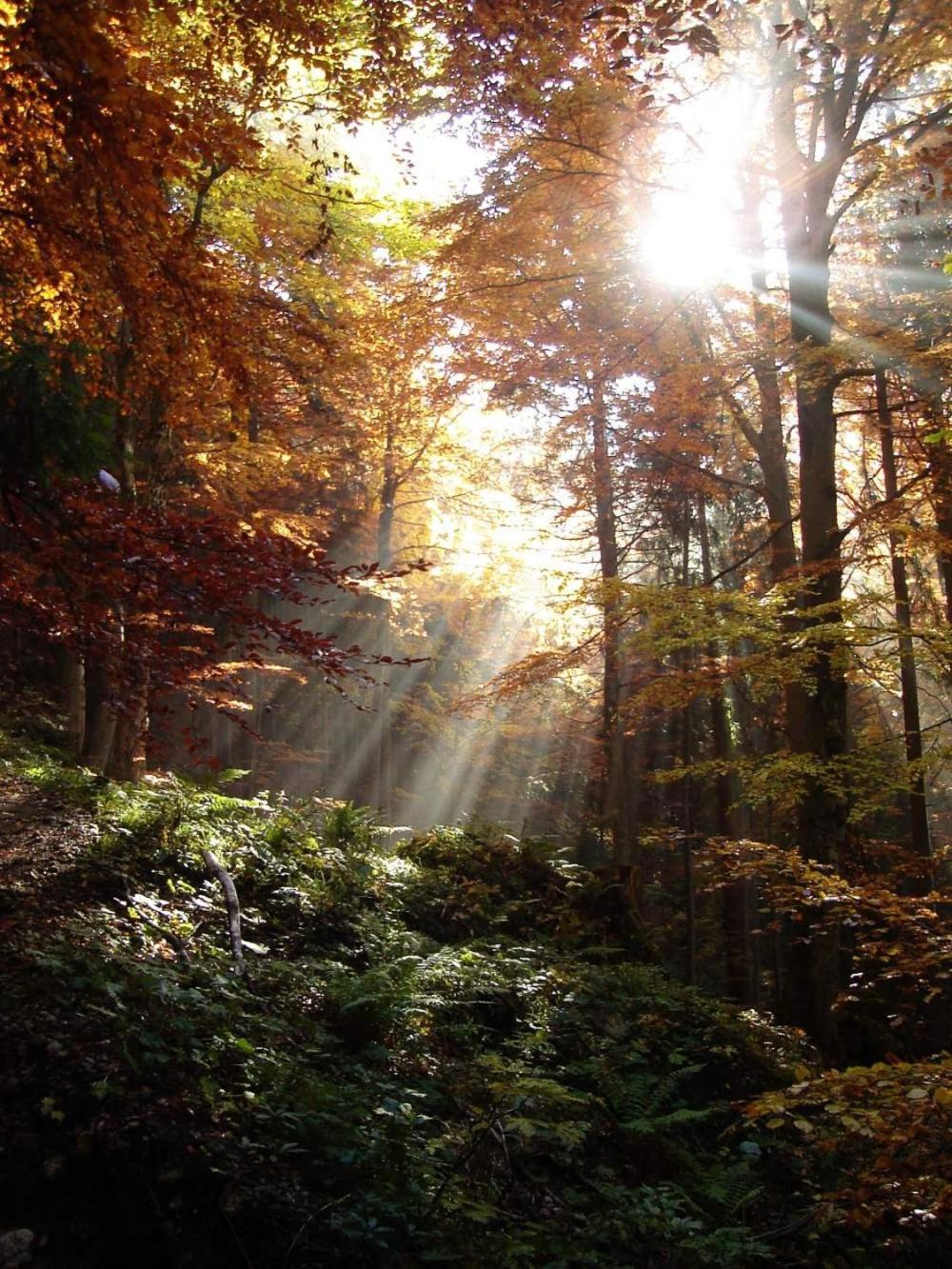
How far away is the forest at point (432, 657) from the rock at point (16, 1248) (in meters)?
0.02

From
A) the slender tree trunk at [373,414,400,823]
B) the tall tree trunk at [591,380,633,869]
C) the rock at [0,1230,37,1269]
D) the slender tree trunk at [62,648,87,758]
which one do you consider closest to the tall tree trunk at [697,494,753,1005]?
the tall tree trunk at [591,380,633,869]

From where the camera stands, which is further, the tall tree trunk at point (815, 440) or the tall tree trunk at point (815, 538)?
the tall tree trunk at point (815, 440)

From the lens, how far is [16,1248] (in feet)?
10.1

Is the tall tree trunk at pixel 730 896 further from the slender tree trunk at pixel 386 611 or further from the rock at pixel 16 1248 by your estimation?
the rock at pixel 16 1248

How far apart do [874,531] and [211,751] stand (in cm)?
1477

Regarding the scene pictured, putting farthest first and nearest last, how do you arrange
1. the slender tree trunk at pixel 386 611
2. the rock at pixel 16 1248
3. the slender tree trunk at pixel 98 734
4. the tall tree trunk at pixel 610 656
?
the slender tree trunk at pixel 386 611, the tall tree trunk at pixel 610 656, the slender tree trunk at pixel 98 734, the rock at pixel 16 1248

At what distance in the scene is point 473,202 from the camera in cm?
1015

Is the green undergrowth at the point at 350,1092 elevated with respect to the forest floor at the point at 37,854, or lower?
lower

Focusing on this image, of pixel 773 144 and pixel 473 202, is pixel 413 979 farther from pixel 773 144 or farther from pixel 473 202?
pixel 773 144

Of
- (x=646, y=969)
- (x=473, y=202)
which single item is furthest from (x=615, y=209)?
(x=646, y=969)

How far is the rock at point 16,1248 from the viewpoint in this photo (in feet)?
9.93

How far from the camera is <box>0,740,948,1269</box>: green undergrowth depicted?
3402mm

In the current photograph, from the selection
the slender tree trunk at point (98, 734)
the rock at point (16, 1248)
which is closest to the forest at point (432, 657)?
→ the rock at point (16, 1248)

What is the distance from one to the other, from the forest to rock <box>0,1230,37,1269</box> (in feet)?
0.05
